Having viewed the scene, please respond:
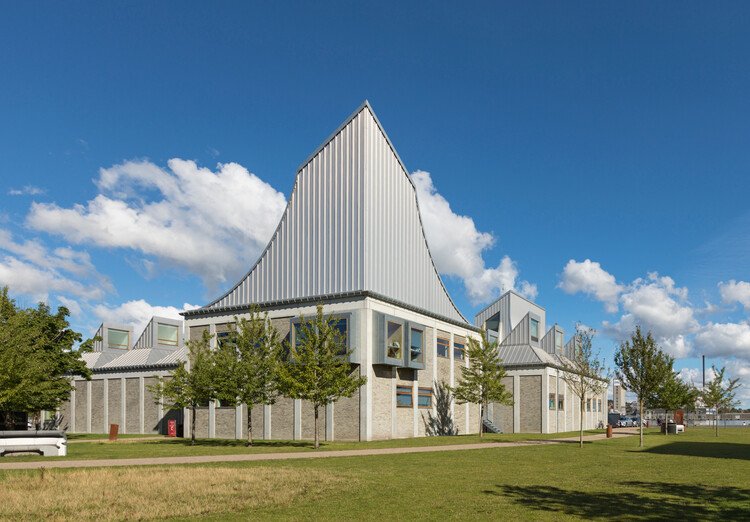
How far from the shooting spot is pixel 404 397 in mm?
49188

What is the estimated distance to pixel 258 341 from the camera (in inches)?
1553

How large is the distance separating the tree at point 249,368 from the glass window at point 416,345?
12.2m

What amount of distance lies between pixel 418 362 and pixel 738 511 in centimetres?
3601

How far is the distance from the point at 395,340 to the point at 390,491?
100 ft

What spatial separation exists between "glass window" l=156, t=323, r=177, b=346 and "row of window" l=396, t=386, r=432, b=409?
30.5 m

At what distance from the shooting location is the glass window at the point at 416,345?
48.7 metres

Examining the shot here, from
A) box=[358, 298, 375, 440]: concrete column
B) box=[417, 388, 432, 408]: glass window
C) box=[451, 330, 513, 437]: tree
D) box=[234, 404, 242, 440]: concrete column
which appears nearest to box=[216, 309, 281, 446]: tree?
box=[358, 298, 375, 440]: concrete column

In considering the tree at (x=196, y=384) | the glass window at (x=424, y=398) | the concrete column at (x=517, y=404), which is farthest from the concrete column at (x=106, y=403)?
the concrete column at (x=517, y=404)

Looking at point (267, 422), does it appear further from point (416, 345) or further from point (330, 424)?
point (416, 345)

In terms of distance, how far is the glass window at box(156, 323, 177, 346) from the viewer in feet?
228

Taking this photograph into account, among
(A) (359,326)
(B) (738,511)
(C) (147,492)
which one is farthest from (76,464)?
(A) (359,326)

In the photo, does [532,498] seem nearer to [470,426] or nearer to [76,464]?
[76,464]

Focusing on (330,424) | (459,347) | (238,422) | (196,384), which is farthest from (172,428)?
(459,347)

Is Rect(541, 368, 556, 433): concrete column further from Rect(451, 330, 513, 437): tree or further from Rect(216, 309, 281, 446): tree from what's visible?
Rect(216, 309, 281, 446): tree
